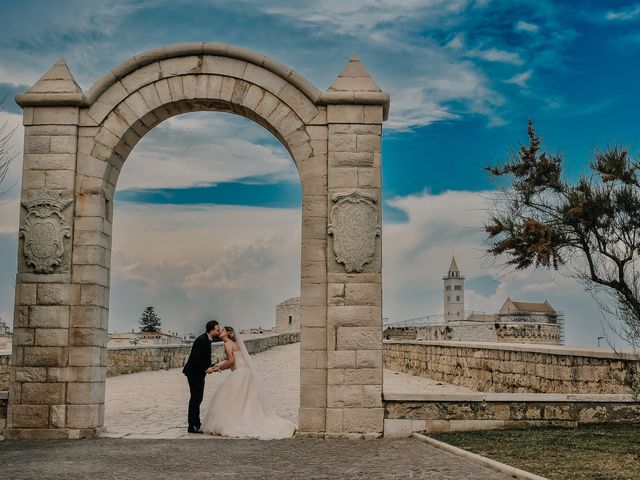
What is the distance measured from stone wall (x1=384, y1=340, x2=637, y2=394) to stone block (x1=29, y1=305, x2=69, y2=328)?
7.62 metres

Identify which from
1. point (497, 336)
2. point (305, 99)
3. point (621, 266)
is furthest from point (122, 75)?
point (497, 336)


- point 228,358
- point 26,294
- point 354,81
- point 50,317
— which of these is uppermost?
point 354,81

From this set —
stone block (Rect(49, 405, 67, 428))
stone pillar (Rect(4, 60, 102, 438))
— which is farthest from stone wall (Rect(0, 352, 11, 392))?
stone block (Rect(49, 405, 67, 428))

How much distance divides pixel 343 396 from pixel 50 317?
3.97 m

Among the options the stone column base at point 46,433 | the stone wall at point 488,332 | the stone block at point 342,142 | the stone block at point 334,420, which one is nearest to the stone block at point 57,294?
the stone column base at point 46,433

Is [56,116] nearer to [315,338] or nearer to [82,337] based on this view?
[82,337]

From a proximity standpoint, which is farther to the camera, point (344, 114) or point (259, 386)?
point (259, 386)

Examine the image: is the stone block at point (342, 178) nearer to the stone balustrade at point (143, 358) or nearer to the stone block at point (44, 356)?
the stone block at point (44, 356)

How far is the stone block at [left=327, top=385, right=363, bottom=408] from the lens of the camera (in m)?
9.75

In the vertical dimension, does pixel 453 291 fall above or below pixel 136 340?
above

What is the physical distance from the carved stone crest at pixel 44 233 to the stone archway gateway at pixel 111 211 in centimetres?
1

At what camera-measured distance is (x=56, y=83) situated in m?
10.6

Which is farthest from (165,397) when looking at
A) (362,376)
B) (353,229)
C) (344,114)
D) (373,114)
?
(373,114)

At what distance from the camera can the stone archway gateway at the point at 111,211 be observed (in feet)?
32.4
